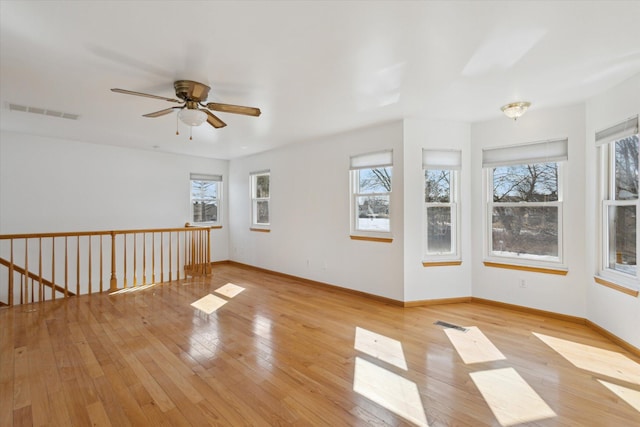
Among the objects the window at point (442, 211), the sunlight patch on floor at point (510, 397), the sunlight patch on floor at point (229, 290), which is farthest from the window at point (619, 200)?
the sunlight patch on floor at point (229, 290)

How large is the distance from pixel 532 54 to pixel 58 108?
15.9 feet

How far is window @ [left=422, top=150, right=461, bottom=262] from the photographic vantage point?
4.29 metres

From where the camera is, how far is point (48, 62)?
253 cm

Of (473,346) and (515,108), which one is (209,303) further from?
(515,108)

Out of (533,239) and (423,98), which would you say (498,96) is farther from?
(533,239)

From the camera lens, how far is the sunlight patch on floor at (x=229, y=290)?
15.4ft

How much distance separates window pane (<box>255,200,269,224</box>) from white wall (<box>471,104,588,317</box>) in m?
3.98

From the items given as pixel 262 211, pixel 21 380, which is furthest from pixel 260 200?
pixel 21 380

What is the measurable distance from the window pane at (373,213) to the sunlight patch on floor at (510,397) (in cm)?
234

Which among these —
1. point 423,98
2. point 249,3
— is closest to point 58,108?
point 249,3

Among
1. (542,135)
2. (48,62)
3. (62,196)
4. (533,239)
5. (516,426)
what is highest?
(48,62)

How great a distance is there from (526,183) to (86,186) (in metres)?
6.89

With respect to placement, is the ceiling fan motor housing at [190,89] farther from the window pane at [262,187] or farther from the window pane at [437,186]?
the window pane at [262,187]

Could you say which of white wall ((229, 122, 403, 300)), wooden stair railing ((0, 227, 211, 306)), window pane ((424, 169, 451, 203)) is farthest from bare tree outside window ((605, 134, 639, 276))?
wooden stair railing ((0, 227, 211, 306))
